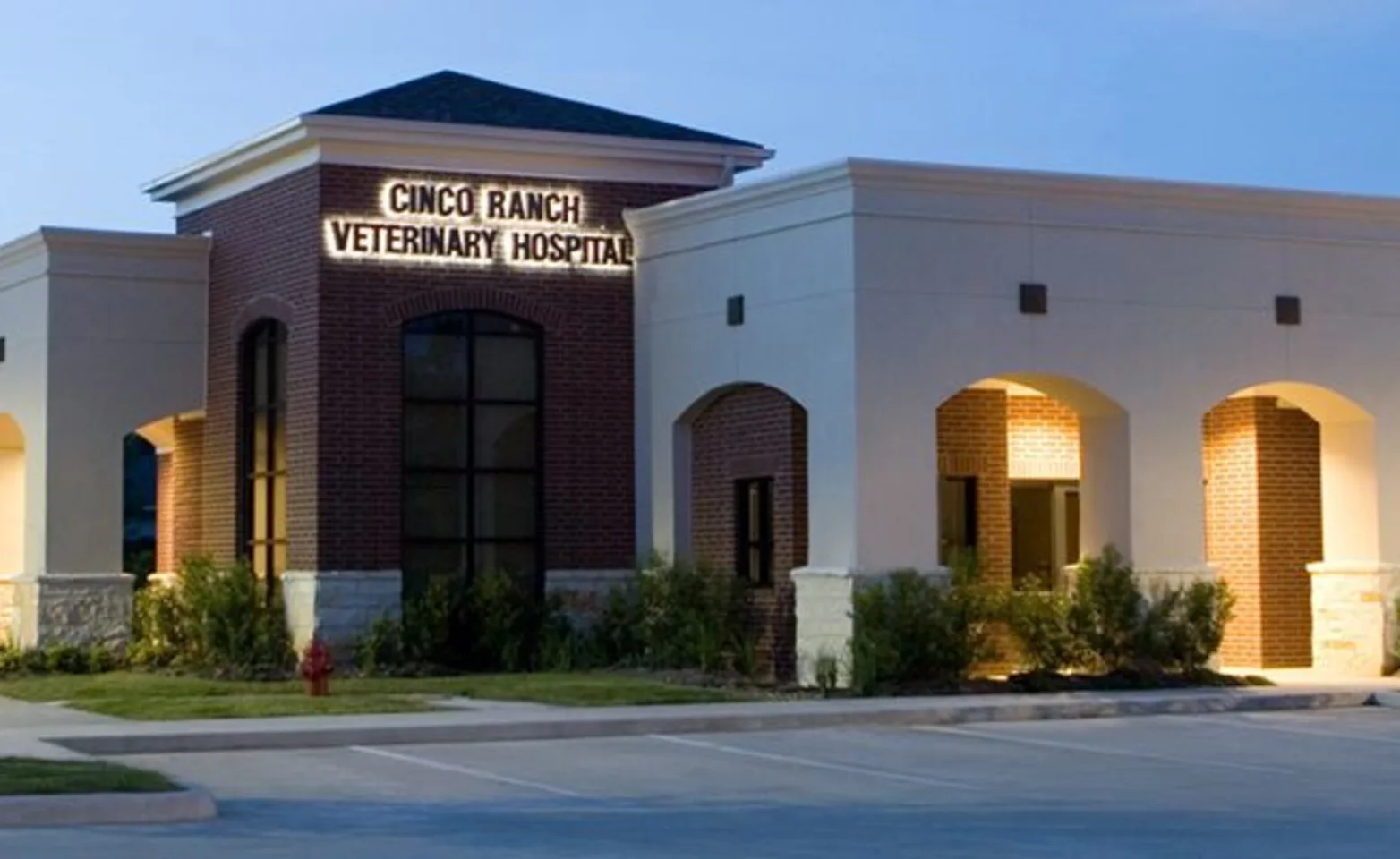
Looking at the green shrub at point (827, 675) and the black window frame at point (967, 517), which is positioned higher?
the black window frame at point (967, 517)

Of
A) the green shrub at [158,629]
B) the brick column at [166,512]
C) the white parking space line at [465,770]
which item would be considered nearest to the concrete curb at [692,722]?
the white parking space line at [465,770]

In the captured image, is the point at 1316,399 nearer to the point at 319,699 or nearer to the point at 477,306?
the point at 477,306

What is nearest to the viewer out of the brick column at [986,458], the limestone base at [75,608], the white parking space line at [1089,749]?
the white parking space line at [1089,749]

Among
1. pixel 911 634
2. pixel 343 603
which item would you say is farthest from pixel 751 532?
pixel 343 603

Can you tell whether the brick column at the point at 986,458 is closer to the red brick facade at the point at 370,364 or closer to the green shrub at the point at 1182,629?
the green shrub at the point at 1182,629

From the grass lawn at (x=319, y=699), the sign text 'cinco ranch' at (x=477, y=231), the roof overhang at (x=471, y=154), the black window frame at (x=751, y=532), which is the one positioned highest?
the roof overhang at (x=471, y=154)

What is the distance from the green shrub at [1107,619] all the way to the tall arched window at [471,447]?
284 inches

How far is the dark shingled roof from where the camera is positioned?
31.4 m

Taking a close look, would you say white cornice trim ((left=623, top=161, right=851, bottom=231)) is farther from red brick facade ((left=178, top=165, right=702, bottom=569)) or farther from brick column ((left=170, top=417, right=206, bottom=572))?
brick column ((left=170, top=417, right=206, bottom=572))

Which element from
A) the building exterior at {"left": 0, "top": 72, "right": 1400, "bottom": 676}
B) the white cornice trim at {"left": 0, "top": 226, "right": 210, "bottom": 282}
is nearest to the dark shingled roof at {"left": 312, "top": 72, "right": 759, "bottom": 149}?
the building exterior at {"left": 0, "top": 72, "right": 1400, "bottom": 676}

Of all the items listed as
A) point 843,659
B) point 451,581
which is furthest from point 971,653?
point 451,581

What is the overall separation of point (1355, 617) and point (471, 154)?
11723 millimetres

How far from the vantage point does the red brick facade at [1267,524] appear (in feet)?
101

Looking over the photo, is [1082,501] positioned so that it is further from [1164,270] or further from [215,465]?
[215,465]
